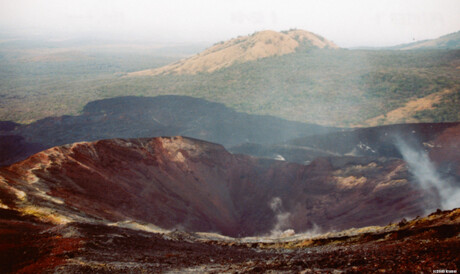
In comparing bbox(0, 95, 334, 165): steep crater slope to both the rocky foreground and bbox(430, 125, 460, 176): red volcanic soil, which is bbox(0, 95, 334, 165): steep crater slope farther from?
the rocky foreground

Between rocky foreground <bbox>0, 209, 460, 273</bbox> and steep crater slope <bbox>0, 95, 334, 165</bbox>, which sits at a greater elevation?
rocky foreground <bbox>0, 209, 460, 273</bbox>

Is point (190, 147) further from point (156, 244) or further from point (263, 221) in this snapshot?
point (156, 244)

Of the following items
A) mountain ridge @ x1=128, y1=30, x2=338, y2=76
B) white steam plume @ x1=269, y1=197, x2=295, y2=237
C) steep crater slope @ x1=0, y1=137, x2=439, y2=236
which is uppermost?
mountain ridge @ x1=128, y1=30, x2=338, y2=76


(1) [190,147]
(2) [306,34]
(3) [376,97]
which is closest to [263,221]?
(1) [190,147]

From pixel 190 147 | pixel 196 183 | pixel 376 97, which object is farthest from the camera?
pixel 376 97

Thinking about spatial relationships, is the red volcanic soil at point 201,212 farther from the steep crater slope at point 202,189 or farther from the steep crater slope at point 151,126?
the steep crater slope at point 151,126

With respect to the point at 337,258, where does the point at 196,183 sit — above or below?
below

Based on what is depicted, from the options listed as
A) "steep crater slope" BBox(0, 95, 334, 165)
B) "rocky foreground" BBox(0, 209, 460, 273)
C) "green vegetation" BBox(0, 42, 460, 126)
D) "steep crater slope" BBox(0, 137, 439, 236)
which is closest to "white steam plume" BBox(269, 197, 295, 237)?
"steep crater slope" BBox(0, 137, 439, 236)
